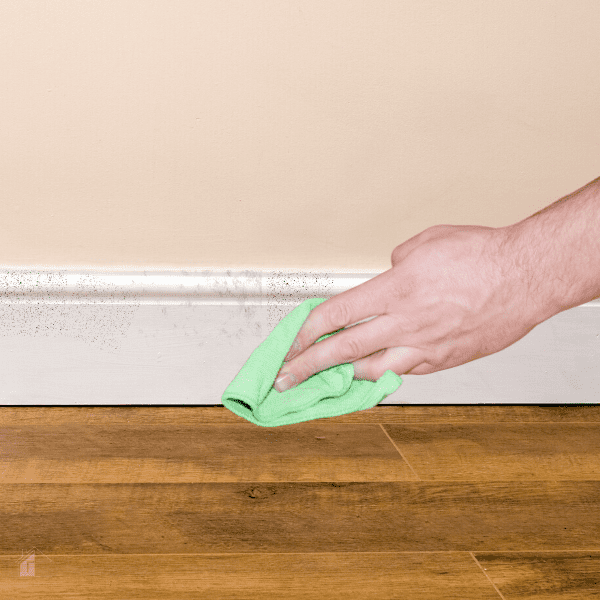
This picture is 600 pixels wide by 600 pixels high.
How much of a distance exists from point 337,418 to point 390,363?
35 cm

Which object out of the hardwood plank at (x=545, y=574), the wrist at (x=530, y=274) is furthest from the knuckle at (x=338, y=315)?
the hardwood plank at (x=545, y=574)

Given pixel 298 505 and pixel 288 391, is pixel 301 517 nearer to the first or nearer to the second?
pixel 298 505

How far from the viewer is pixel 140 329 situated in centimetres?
84

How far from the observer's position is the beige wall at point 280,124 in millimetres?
760

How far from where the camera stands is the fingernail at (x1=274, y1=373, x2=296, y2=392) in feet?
1.70

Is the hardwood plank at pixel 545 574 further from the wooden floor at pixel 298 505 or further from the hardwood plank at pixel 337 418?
the hardwood plank at pixel 337 418

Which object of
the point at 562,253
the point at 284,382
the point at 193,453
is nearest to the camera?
the point at 562,253

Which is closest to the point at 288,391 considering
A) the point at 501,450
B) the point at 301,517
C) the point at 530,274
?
the point at 301,517

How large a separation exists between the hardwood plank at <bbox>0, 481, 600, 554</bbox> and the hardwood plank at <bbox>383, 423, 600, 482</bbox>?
0.09 ft

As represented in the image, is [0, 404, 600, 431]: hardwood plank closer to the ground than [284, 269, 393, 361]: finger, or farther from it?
closer to the ground

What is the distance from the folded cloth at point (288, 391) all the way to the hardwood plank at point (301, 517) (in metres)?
0.10

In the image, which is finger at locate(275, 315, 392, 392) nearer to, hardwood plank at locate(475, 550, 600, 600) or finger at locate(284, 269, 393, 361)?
finger at locate(284, 269, 393, 361)

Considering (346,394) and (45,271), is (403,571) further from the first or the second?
(45,271)

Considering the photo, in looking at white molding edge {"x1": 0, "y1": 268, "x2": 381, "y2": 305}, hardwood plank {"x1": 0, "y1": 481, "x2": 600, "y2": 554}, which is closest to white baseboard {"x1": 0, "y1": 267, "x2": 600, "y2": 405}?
white molding edge {"x1": 0, "y1": 268, "x2": 381, "y2": 305}
